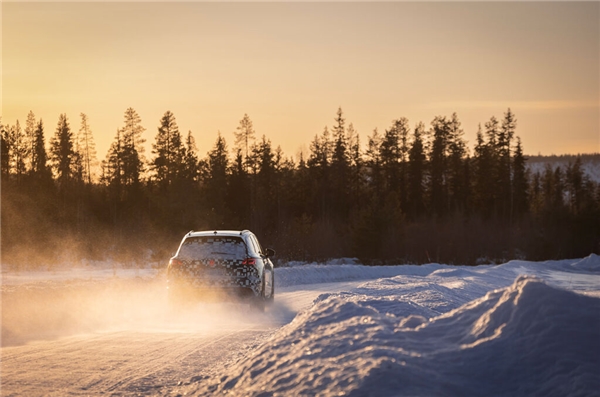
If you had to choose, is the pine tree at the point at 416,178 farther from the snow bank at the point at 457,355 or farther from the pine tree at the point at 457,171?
the snow bank at the point at 457,355

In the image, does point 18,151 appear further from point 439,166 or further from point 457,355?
point 457,355

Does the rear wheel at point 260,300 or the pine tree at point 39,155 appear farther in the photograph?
the pine tree at point 39,155

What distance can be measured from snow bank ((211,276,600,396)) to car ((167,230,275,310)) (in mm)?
6352

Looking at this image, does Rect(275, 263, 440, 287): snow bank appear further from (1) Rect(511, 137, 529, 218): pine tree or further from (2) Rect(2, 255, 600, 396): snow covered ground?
(1) Rect(511, 137, 529, 218): pine tree

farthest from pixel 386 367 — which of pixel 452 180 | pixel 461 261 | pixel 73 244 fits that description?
pixel 452 180

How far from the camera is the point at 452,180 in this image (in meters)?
106

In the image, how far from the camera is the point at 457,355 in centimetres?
698

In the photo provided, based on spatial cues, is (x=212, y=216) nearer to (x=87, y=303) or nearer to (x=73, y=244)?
(x=73, y=244)

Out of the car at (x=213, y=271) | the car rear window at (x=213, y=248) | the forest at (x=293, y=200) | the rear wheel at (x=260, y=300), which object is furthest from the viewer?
the forest at (x=293, y=200)

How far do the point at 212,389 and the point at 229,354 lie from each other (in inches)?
102

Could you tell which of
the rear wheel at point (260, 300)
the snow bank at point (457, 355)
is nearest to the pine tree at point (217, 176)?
the rear wheel at point (260, 300)

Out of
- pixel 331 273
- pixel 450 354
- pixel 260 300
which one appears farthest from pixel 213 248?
pixel 331 273

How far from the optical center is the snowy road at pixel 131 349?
8219mm

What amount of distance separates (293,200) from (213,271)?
84.3 m
